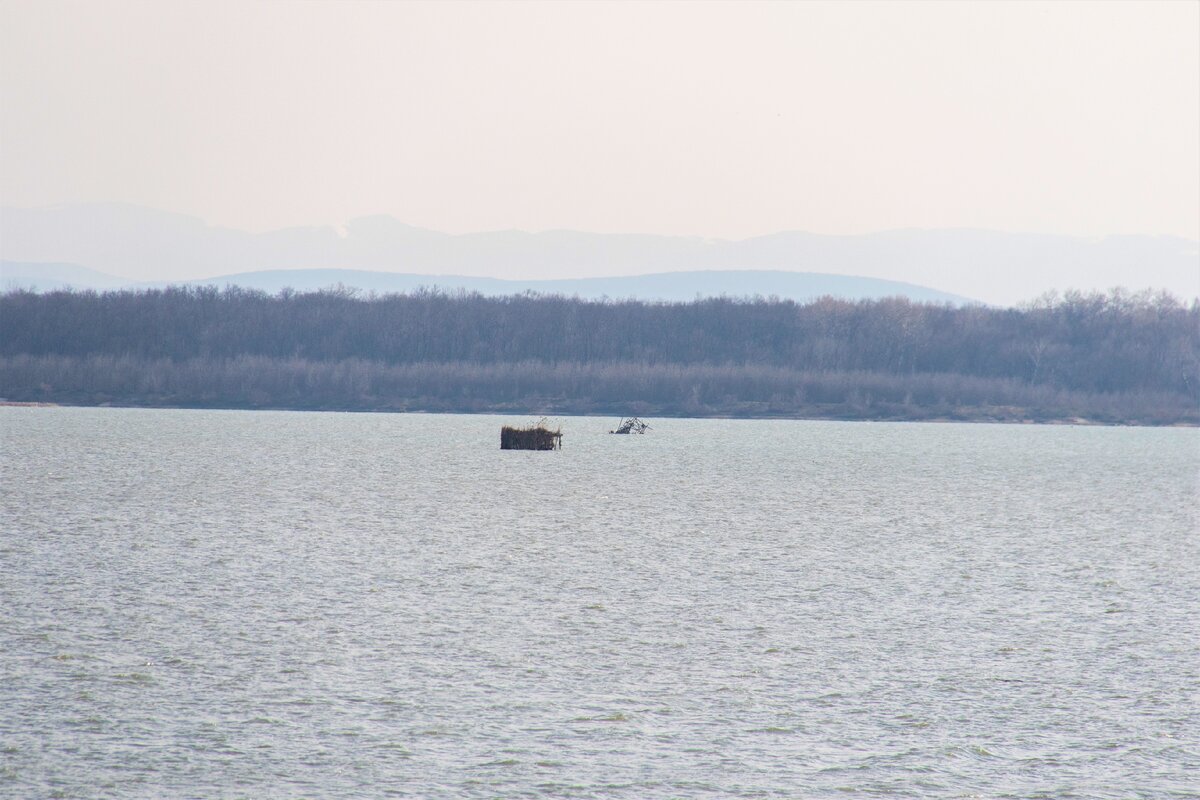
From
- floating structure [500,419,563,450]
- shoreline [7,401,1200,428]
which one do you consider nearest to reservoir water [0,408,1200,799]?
floating structure [500,419,563,450]

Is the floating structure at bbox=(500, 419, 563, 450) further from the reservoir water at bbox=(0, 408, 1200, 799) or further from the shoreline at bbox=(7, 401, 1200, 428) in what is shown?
the shoreline at bbox=(7, 401, 1200, 428)

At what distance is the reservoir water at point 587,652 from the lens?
599 inches

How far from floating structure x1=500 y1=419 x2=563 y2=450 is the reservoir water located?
44166 millimetres

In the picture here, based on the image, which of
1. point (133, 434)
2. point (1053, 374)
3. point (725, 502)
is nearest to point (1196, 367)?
point (1053, 374)

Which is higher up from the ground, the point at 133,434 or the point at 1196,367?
the point at 1196,367

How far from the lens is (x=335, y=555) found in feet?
108

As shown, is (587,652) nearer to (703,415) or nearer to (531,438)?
(531,438)

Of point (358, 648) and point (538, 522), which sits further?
point (538, 522)

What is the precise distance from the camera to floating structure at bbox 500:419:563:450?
92938 mm

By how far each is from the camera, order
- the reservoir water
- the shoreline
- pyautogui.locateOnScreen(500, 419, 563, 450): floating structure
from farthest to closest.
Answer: the shoreline
pyautogui.locateOnScreen(500, 419, 563, 450): floating structure
the reservoir water

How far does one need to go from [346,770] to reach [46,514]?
29393mm

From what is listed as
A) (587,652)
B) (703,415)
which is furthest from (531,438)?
(703,415)

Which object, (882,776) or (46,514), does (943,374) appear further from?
(882,776)

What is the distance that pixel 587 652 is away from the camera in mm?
21203
